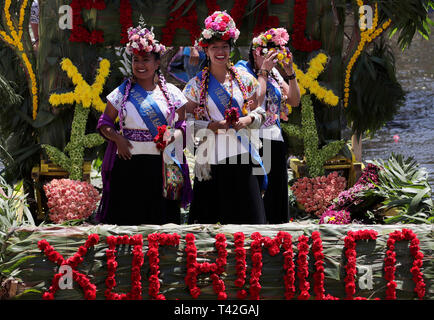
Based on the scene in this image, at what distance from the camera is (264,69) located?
215 inches

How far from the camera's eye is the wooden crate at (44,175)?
24.3ft

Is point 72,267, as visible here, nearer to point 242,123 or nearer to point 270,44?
point 242,123

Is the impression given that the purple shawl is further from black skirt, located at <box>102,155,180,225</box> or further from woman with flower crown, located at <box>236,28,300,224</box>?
woman with flower crown, located at <box>236,28,300,224</box>

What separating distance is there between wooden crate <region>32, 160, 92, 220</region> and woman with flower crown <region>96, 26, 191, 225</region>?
2.05 m

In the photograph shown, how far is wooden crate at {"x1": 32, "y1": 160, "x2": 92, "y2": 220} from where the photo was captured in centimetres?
741

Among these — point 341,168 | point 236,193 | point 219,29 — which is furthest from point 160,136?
point 341,168

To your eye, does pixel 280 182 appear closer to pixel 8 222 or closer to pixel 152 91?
pixel 152 91

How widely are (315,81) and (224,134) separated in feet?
8.32

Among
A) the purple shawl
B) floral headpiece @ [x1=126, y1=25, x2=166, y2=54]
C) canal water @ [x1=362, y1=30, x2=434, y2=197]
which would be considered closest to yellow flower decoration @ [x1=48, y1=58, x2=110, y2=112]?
the purple shawl

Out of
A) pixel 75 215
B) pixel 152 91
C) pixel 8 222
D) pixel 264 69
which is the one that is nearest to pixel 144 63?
pixel 152 91

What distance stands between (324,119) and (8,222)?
4295 mm

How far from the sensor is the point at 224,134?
5.28 metres

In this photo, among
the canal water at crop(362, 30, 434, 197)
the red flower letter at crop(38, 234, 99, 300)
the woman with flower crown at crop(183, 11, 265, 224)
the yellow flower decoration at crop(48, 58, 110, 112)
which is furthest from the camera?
the canal water at crop(362, 30, 434, 197)

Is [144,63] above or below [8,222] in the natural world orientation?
above
